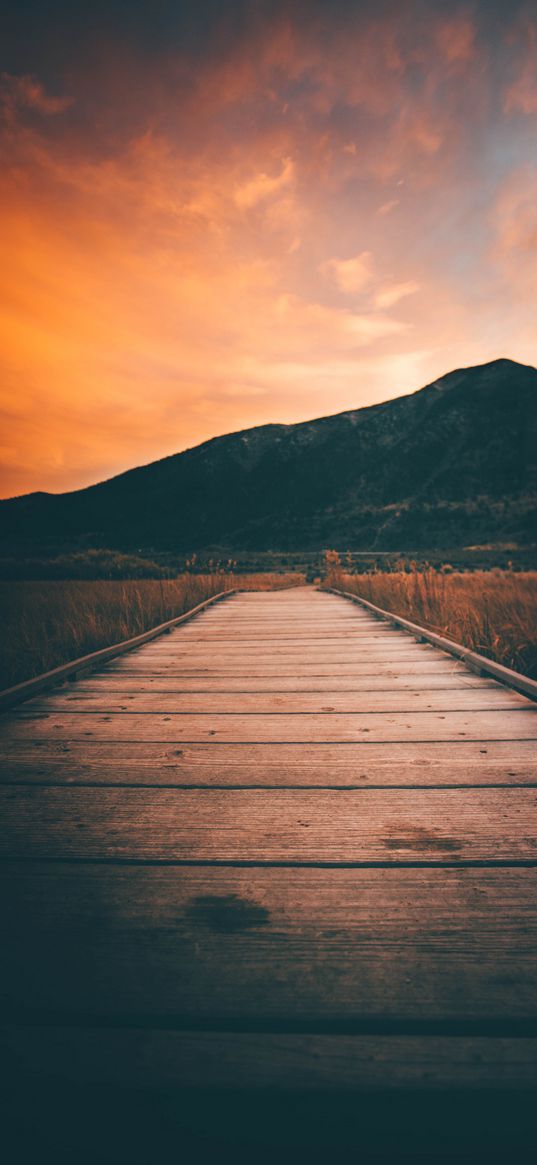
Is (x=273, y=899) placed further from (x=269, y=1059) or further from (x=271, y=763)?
(x=271, y=763)

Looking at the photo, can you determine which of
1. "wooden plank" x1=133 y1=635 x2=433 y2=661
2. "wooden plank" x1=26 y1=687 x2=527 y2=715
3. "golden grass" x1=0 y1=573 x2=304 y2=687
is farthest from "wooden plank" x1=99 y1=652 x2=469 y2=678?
"golden grass" x1=0 y1=573 x2=304 y2=687

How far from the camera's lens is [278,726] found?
2.63 metres

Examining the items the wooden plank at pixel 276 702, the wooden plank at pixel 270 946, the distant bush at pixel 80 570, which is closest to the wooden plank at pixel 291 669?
the wooden plank at pixel 276 702

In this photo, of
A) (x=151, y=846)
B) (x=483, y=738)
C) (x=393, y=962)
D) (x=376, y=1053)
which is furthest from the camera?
(x=483, y=738)

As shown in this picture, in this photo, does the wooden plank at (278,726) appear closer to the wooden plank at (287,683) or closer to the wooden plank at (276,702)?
the wooden plank at (276,702)

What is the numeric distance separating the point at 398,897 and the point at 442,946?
179 mm

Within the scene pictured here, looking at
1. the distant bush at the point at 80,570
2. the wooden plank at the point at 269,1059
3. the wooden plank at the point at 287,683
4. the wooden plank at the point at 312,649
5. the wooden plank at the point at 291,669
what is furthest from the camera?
the distant bush at the point at 80,570

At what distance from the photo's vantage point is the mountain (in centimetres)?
6000

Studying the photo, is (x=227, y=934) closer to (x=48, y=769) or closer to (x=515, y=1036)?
(x=515, y=1036)

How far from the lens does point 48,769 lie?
6.87 ft

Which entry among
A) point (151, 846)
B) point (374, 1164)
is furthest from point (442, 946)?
point (151, 846)

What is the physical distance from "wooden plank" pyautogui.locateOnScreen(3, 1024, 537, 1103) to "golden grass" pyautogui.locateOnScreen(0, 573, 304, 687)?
3.05 metres

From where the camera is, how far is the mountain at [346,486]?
60.0 m

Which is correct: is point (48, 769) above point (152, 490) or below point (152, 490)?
below
